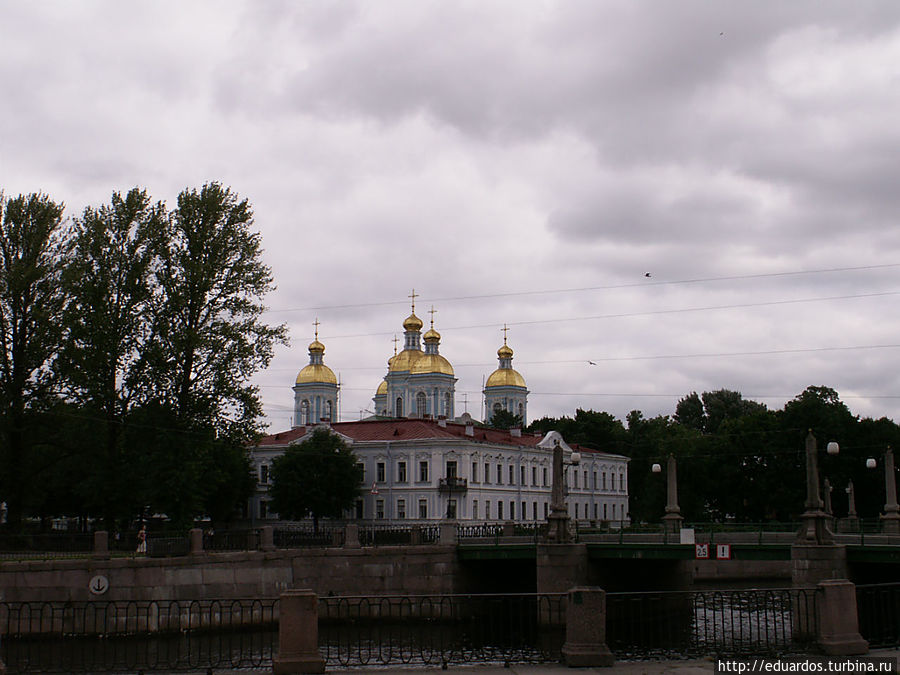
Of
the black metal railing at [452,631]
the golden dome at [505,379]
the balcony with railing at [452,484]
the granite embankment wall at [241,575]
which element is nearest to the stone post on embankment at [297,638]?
the black metal railing at [452,631]

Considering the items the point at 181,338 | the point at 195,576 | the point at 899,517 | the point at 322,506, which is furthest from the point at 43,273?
the point at 899,517

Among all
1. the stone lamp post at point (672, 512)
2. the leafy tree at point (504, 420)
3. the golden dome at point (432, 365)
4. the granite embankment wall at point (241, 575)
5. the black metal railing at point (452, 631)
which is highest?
the golden dome at point (432, 365)

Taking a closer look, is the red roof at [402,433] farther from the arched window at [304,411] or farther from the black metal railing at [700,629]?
the black metal railing at [700,629]

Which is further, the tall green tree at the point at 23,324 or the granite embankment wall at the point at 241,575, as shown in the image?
the tall green tree at the point at 23,324

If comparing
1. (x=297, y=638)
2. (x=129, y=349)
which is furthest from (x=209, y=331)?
(x=297, y=638)

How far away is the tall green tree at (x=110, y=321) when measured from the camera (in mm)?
44750

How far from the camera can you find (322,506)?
229 feet

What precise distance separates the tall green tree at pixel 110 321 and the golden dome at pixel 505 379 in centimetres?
6786

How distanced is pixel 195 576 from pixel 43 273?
16930 mm

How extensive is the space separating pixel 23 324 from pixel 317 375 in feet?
212

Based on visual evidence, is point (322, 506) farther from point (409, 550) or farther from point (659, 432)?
point (659, 432)

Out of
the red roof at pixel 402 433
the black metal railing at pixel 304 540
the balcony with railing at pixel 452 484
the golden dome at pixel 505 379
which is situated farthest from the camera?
the golden dome at pixel 505 379

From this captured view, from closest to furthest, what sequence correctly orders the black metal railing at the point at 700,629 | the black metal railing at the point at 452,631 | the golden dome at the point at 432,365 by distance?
the black metal railing at the point at 700,629, the black metal railing at the point at 452,631, the golden dome at the point at 432,365

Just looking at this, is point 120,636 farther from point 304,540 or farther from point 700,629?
point 700,629
